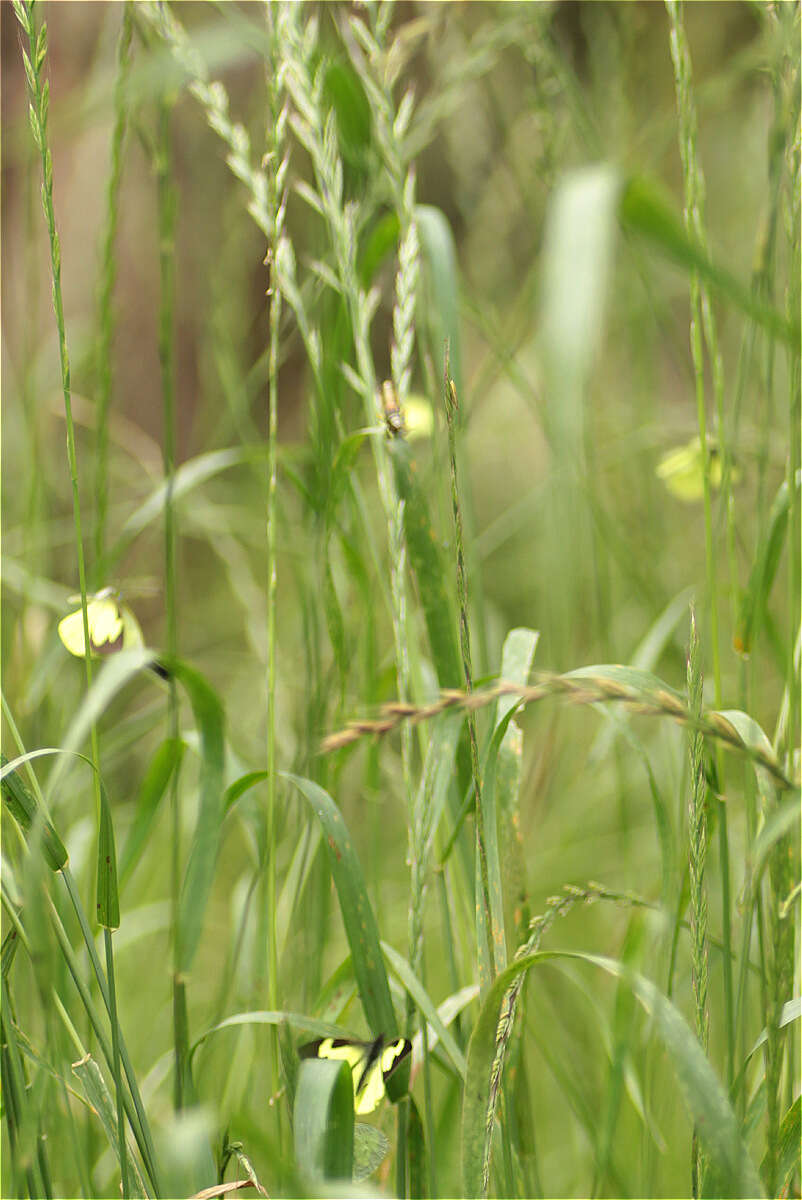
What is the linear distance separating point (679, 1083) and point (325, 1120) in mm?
120

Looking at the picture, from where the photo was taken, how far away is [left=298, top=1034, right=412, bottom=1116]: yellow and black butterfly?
387mm

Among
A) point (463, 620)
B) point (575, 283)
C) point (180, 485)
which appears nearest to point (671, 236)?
point (575, 283)

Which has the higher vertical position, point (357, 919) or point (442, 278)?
point (442, 278)

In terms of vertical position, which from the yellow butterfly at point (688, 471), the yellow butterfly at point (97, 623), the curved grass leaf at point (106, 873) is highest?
the yellow butterfly at point (688, 471)

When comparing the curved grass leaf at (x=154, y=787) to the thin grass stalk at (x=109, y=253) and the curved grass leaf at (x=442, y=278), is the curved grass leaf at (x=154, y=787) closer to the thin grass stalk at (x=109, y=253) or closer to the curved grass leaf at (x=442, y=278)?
the thin grass stalk at (x=109, y=253)

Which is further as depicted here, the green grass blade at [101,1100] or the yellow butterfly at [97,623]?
the yellow butterfly at [97,623]

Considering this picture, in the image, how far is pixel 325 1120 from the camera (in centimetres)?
34

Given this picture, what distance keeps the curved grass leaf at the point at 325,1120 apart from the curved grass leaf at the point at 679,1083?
0.05 m

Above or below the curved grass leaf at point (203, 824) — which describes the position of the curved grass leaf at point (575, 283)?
above

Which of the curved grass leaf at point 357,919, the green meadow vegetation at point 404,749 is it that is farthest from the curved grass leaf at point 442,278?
the curved grass leaf at point 357,919

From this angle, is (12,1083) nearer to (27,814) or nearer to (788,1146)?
(27,814)

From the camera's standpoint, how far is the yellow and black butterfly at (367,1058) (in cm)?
39

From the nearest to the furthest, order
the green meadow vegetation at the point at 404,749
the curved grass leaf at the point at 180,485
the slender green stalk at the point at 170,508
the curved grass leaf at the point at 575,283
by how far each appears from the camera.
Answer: the curved grass leaf at the point at 575,283
the green meadow vegetation at the point at 404,749
the slender green stalk at the point at 170,508
the curved grass leaf at the point at 180,485

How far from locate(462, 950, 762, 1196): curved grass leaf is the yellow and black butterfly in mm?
33
